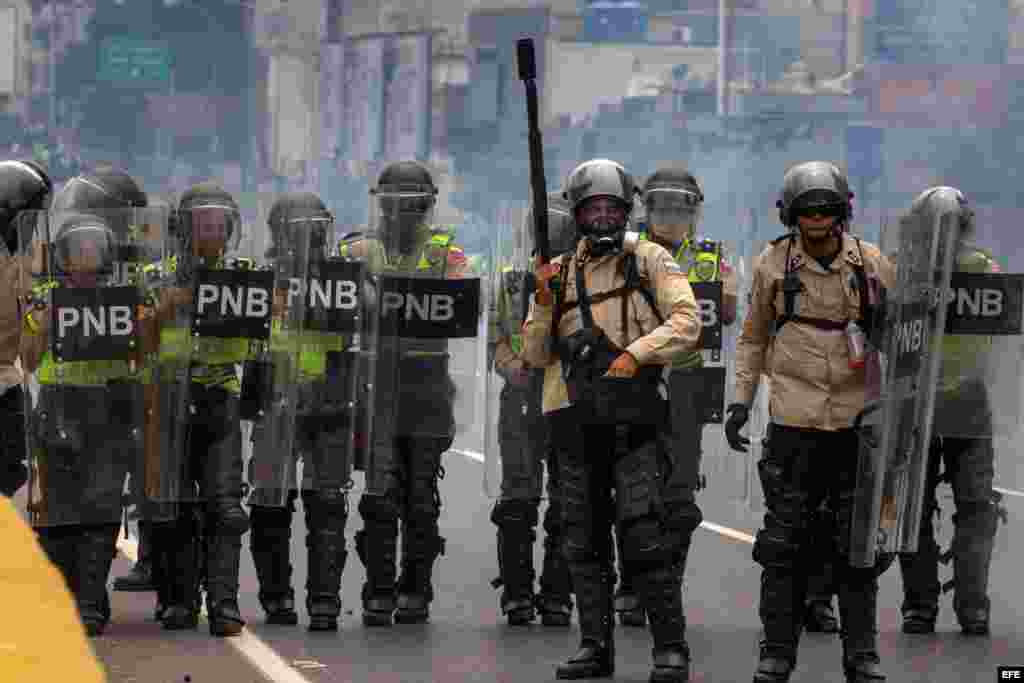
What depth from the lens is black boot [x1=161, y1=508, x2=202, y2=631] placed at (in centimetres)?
985

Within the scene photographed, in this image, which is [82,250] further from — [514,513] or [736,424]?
[736,424]

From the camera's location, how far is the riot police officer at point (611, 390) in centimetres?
838

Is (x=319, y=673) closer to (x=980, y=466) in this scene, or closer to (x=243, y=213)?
(x=243, y=213)

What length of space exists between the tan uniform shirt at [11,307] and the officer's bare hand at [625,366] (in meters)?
2.57

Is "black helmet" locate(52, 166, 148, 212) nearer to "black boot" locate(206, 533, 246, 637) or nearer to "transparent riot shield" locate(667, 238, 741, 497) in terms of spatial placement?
"black boot" locate(206, 533, 246, 637)

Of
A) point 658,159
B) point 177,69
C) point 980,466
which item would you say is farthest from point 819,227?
point 177,69

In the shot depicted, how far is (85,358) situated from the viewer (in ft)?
31.3

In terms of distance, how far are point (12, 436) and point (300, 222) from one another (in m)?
1.51

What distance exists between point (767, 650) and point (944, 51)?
86.8 meters

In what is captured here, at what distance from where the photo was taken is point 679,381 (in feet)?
34.3

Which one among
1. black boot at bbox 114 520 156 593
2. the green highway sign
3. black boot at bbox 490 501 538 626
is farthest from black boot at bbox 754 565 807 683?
the green highway sign

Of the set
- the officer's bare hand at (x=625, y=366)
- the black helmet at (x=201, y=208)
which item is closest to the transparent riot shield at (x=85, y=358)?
the black helmet at (x=201, y=208)

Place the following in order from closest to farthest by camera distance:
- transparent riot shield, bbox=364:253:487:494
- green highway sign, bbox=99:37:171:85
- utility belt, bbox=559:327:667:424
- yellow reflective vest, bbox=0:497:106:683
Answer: yellow reflective vest, bbox=0:497:106:683
utility belt, bbox=559:327:667:424
transparent riot shield, bbox=364:253:487:494
green highway sign, bbox=99:37:171:85

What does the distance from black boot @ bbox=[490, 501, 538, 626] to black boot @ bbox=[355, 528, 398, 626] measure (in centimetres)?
46
